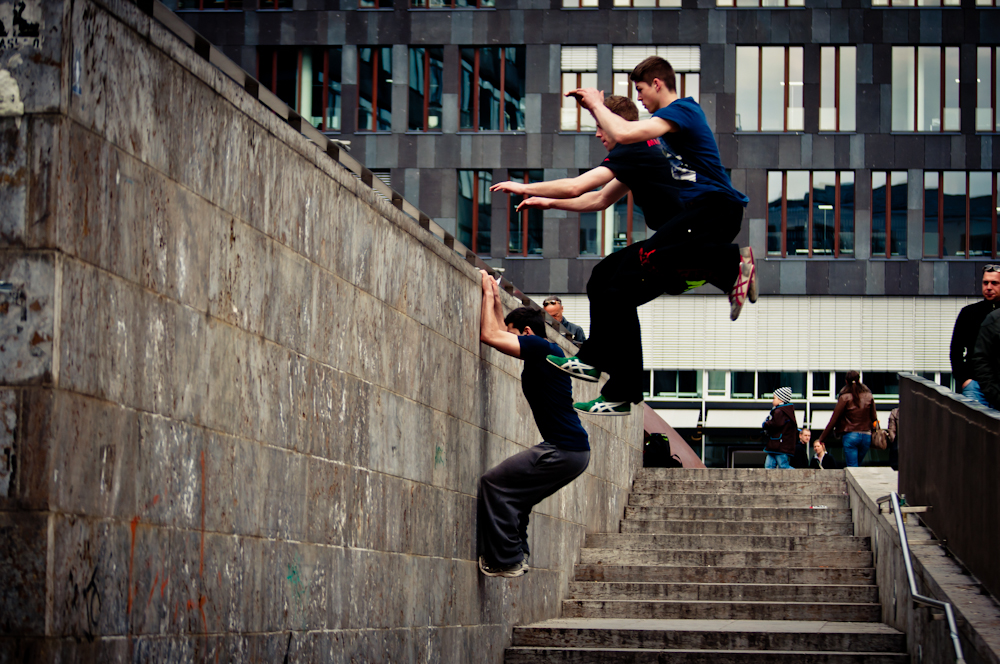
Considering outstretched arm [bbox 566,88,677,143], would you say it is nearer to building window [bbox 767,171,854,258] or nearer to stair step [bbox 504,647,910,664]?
stair step [bbox 504,647,910,664]

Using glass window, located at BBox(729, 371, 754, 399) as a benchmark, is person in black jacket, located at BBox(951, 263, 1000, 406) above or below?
below

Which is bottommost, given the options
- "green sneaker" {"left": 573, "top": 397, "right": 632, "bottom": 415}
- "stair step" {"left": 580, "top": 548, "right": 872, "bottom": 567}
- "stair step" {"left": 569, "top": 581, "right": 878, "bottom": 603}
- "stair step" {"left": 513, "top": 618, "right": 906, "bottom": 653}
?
"stair step" {"left": 513, "top": 618, "right": 906, "bottom": 653}

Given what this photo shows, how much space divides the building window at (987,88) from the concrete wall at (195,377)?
105 feet

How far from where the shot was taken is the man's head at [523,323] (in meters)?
8.39

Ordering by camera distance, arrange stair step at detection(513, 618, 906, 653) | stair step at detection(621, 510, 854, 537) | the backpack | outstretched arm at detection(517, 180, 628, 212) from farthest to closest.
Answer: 1. the backpack
2. stair step at detection(621, 510, 854, 537)
3. stair step at detection(513, 618, 906, 653)
4. outstretched arm at detection(517, 180, 628, 212)

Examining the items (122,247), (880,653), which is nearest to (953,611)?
(880,653)

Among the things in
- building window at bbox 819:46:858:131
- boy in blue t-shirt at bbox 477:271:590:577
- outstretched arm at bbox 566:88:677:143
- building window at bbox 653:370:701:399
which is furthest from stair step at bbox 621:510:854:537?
building window at bbox 819:46:858:131

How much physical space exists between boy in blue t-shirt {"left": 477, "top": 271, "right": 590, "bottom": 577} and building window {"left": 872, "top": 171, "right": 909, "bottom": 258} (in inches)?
1138

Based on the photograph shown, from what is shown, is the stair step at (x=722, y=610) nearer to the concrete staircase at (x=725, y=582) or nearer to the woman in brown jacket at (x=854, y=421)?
the concrete staircase at (x=725, y=582)

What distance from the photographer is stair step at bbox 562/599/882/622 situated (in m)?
10.7

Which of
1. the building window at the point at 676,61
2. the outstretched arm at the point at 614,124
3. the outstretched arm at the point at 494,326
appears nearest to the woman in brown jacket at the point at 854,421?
the outstretched arm at the point at 494,326

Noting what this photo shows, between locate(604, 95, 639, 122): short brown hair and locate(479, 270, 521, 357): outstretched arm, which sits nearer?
locate(604, 95, 639, 122): short brown hair

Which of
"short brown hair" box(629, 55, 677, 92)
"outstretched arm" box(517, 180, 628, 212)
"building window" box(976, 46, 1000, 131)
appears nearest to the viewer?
"short brown hair" box(629, 55, 677, 92)

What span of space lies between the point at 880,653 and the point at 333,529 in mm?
5446
